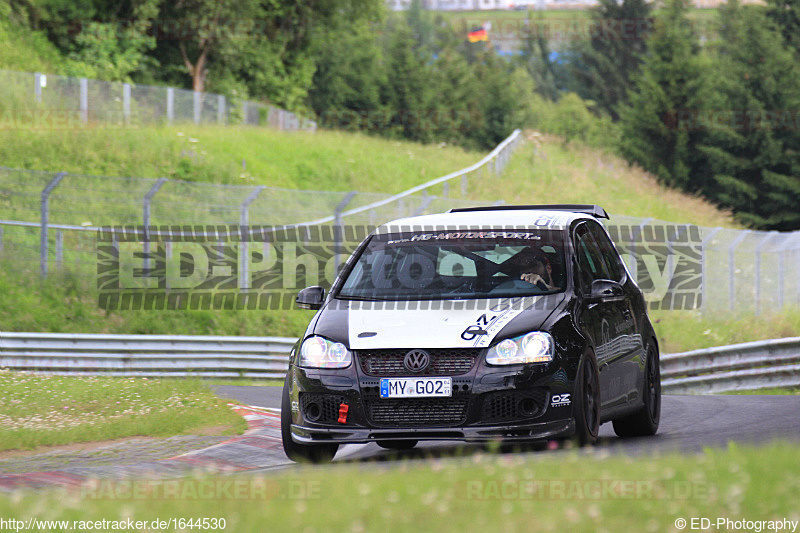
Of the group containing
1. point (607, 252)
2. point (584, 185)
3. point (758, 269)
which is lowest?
point (584, 185)

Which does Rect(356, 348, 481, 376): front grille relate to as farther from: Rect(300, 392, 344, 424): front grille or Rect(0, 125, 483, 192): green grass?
Rect(0, 125, 483, 192): green grass

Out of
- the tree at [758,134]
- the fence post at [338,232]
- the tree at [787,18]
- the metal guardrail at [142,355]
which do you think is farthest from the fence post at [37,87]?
the tree at [787,18]

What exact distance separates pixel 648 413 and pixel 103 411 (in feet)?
17.6

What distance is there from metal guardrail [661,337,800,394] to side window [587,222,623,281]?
5943 millimetres

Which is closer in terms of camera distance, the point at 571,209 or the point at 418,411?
the point at 418,411

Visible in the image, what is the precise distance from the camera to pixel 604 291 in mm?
9305

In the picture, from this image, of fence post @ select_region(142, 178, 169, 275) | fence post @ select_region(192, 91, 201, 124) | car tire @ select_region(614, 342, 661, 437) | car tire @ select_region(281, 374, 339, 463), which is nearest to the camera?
car tire @ select_region(281, 374, 339, 463)

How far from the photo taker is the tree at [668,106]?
224 ft

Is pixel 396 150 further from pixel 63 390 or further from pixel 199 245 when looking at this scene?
pixel 63 390

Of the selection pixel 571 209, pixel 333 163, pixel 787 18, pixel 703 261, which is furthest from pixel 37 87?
pixel 787 18

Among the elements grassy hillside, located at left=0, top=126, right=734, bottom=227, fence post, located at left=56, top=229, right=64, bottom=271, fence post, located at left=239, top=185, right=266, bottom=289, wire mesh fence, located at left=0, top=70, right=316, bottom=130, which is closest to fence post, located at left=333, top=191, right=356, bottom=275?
fence post, located at left=239, top=185, right=266, bottom=289

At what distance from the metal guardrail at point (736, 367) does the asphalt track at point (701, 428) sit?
1897mm

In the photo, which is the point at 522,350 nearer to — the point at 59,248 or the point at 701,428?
the point at 701,428

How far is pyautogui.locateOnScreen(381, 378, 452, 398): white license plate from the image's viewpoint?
837 centimetres
